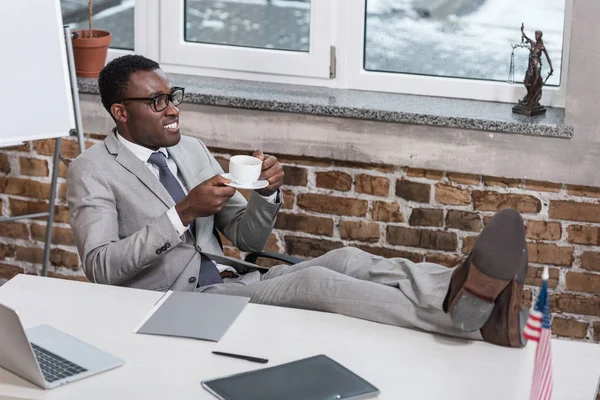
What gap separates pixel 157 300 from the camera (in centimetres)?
235

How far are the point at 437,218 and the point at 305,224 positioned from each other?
1.62 ft

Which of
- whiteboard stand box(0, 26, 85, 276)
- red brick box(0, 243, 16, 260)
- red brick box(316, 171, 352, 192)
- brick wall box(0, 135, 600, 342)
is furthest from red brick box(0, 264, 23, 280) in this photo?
red brick box(316, 171, 352, 192)

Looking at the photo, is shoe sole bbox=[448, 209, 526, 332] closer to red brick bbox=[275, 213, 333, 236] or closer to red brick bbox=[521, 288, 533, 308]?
red brick bbox=[521, 288, 533, 308]

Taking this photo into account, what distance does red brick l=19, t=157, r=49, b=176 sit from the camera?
3939 millimetres

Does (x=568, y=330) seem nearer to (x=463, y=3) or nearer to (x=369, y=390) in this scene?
(x=463, y=3)

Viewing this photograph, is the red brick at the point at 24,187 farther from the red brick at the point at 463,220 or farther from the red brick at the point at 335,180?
the red brick at the point at 463,220

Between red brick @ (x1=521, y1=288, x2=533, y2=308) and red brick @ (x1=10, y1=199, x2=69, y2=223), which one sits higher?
Answer: red brick @ (x1=10, y1=199, x2=69, y2=223)

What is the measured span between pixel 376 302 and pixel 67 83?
1.75 m

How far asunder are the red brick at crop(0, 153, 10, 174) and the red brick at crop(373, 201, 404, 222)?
150cm

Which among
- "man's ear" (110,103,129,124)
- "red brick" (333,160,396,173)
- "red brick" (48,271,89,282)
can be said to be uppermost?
"man's ear" (110,103,129,124)

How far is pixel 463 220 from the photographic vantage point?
3512mm

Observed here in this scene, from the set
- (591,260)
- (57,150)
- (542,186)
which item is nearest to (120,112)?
(57,150)

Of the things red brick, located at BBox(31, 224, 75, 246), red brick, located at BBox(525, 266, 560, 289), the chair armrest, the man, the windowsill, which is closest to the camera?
the man

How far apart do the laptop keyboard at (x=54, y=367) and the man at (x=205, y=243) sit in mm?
616
